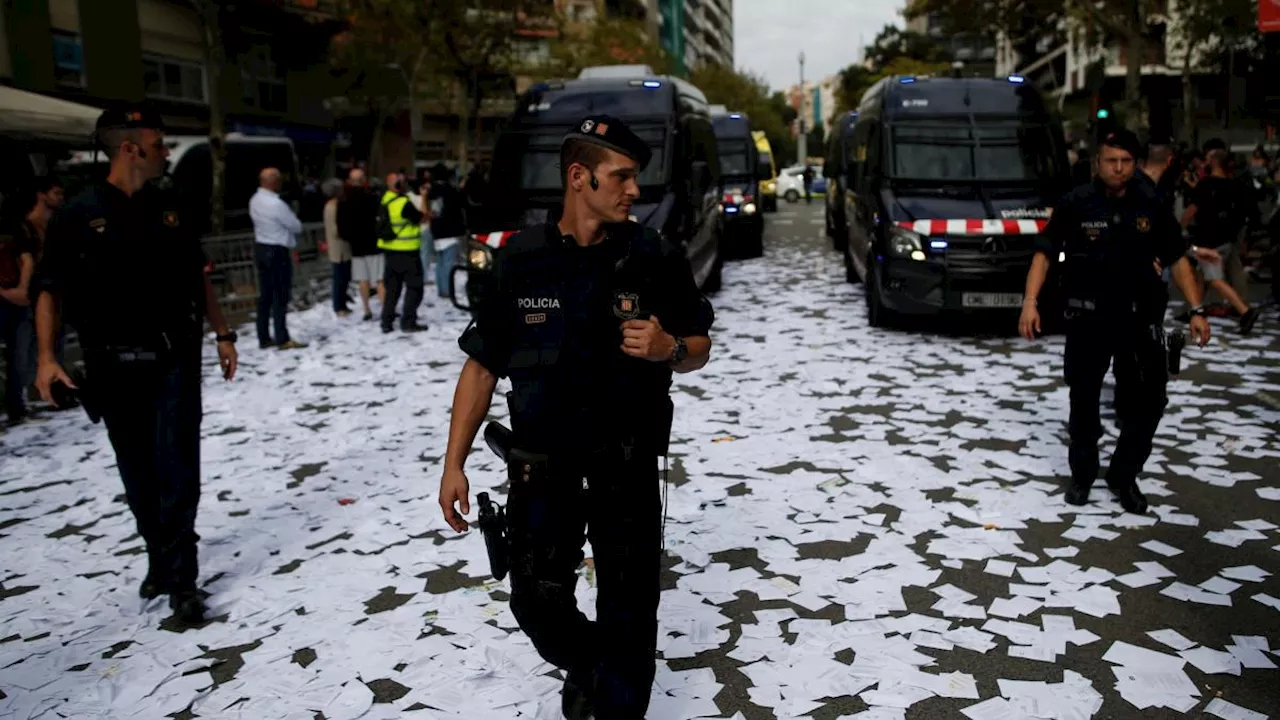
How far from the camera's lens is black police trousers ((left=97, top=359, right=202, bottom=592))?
438 cm

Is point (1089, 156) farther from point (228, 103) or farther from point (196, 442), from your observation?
point (228, 103)

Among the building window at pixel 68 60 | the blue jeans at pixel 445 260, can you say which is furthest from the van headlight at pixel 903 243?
the building window at pixel 68 60

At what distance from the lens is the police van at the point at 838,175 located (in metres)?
18.4

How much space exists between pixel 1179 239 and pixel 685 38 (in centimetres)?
10507

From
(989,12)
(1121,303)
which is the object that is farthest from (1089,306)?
(989,12)

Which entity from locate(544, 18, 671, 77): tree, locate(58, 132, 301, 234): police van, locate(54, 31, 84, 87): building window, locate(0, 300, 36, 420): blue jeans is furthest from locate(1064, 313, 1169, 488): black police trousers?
locate(544, 18, 671, 77): tree

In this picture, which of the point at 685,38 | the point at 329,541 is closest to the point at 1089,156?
the point at 329,541

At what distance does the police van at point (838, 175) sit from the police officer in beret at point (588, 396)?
1464 cm

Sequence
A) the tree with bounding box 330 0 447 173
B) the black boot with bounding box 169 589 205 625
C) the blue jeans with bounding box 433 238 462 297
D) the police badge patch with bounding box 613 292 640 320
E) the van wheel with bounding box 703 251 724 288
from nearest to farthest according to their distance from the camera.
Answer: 1. the police badge patch with bounding box 613 292 640 320
2. the black boot with bounding box 169 589 205 625
3. the van wheel with bounding box 703 251 724 288
4. the blue jeans with bounding box 433 238 462 297
5. the tree with bounding box 330 0 447 173

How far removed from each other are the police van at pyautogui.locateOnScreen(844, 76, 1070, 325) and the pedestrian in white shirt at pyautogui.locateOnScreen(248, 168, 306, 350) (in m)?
6.29

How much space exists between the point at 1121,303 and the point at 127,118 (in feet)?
15.2

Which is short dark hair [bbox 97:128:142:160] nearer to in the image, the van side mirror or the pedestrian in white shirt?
the pedestrian in white shirt

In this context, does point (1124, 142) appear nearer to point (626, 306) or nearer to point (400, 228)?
point (626, 306)

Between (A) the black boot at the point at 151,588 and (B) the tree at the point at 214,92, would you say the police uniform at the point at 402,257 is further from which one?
(A) the black boot at the point at 151,588
